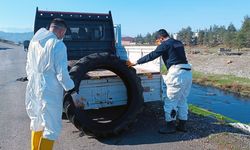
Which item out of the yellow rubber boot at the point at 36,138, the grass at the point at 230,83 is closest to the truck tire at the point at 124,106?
the yellow rubber boot at the point at 36,138

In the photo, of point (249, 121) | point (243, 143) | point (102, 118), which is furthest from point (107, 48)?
point (249, 121)

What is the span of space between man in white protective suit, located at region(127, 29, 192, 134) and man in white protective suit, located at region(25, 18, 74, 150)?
8.37ft

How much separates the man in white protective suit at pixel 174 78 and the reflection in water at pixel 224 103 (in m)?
9.05

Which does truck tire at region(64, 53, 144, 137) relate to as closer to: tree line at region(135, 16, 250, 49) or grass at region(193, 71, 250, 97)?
grass at region(193, 71, 250, 97)

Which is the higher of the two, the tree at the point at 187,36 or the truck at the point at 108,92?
the tree at the point at 187,36

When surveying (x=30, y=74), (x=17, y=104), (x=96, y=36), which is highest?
(x=96, y=36)

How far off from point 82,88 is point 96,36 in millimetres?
2820

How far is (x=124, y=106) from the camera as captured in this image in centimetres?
721

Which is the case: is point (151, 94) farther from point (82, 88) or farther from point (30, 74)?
point (30, 74)

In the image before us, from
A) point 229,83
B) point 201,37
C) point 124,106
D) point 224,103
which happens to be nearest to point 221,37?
point 201,37

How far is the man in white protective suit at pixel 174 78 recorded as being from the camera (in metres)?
6.68

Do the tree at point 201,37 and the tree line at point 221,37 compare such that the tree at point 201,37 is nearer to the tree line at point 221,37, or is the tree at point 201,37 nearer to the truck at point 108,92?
the tree line at point 221,37

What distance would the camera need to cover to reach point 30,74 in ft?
15.5

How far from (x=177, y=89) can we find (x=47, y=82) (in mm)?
2949
